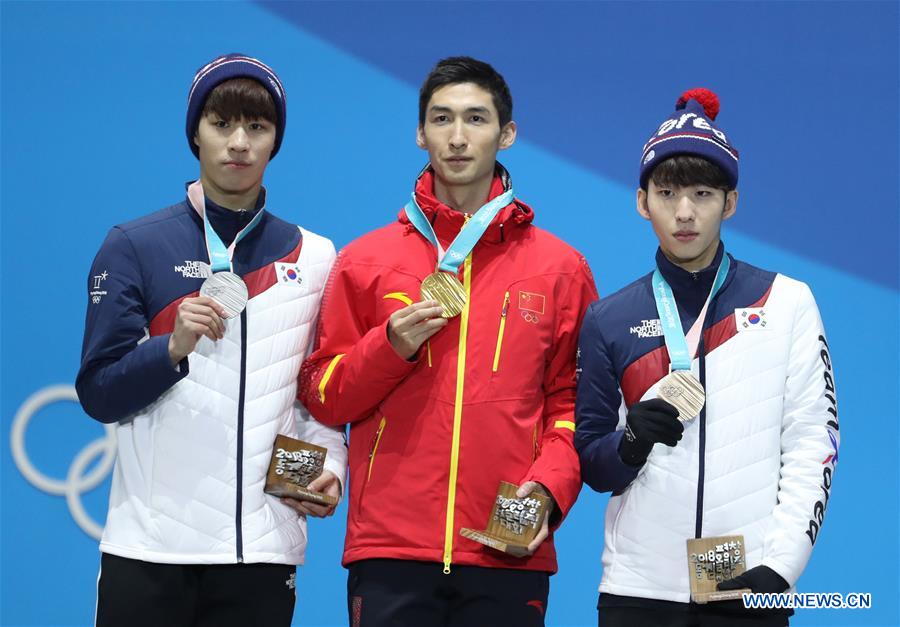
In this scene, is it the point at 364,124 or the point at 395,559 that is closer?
the point at 395,559

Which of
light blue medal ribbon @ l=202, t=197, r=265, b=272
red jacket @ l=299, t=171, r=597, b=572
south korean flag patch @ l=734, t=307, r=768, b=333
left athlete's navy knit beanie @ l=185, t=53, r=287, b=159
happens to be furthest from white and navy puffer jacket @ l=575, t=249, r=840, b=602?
left athlete's navy knit beanie @ l=185, t=53, r=287, b=159

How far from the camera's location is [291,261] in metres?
3.10

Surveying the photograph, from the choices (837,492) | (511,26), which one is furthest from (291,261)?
(837,492)

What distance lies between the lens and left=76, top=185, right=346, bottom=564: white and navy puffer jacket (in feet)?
9.21

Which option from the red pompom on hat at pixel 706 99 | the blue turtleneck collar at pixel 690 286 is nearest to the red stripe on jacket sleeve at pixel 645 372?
the blue turtleneck collar at pixel 690 286

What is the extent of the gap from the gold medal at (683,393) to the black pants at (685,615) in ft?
1.38

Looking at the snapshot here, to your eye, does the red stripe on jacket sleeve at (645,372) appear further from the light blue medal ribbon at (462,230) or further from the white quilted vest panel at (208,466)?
the white quilted vest panel at (208,466)

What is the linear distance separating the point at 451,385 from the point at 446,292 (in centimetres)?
22

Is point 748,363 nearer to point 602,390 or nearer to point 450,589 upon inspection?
point 602,390

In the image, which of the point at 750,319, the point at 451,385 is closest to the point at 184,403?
the point at 451,385

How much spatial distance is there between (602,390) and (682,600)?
515 mm

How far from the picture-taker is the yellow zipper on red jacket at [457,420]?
2775mm

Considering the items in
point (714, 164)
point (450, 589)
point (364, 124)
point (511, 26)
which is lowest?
point (450, 589)

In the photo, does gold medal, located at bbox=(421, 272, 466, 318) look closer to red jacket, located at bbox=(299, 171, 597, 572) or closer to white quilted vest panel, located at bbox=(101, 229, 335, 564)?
red jacket, located at bbox=(299, 171, 597, 572)
